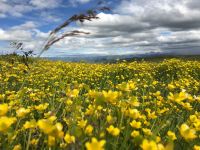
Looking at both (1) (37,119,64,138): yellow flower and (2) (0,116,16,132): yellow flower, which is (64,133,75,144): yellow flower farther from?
(2) (0,116,16,132): yellow flower

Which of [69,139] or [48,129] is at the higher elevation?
[48,129]

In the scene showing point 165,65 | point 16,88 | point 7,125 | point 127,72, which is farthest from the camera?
point 165,65

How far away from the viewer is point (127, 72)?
1231 cm

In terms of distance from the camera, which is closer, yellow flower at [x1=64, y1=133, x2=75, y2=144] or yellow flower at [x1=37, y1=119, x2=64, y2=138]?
yellow flower at [x1=37, y1=119, x2=64, y2=138]

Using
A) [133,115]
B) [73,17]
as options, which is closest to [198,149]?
[133,115]

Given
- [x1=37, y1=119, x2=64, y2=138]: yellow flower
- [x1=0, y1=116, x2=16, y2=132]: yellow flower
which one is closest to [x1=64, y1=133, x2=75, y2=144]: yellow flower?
[x1=37, y1=119, x2=64, y2=138]: yellow flower

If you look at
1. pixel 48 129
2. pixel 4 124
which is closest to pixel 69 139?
pixel 48 129

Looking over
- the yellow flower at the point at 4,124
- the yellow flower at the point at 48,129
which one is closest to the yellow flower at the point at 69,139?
the yellow flower at the point at 48,129

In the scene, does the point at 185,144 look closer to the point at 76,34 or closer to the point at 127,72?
the point at 76,34

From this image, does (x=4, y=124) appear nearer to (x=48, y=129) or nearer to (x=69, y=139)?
(x=48, y=129)

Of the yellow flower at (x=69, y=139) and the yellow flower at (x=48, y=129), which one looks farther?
the yellow flower at (x=69, y=139)

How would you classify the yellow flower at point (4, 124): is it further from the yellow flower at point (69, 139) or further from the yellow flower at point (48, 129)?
the yellow flower at point (69, 139)

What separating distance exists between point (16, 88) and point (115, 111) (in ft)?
14.2

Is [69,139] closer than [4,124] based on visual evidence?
No
